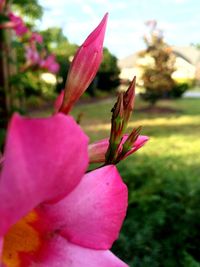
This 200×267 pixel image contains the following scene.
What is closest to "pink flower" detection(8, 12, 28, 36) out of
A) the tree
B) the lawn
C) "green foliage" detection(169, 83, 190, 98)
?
the lawn

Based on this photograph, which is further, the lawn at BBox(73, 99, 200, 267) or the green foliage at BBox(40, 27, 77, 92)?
the green foliage at BBox(40, 27, 77, 92)

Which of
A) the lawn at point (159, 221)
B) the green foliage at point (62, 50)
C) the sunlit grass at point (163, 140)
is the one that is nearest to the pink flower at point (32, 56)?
the lawn at point (159, 221)

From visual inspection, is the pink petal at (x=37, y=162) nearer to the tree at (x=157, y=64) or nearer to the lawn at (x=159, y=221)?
the lawn at (x=159, y=221)

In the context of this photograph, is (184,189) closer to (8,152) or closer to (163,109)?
(8,152)

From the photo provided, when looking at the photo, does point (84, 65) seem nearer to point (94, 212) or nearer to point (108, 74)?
point (94, 212)

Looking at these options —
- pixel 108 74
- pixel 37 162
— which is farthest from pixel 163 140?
pixel 108 74

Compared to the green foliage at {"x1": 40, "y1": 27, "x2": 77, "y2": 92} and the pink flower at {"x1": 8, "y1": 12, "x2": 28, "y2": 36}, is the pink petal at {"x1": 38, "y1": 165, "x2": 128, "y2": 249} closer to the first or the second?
the pink flower at {"x1": 8, "y1": 12, "x2": 28, "y2": 36}

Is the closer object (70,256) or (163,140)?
(70,256)
